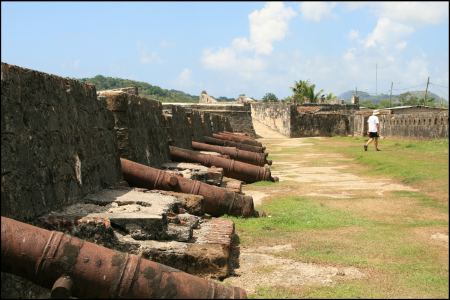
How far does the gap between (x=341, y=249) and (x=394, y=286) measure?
1.41m

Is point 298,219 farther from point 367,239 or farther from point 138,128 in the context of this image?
point 138,128

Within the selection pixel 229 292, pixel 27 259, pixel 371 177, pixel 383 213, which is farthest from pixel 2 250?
pixel 371 177

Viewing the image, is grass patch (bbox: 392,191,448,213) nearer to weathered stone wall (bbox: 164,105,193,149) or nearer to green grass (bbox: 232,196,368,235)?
green grass (bbox: 232,196,368,235)

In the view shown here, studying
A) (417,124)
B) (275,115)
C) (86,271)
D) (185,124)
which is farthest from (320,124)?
(86,271)

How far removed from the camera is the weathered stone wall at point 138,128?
27.7ft

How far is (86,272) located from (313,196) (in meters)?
6.54

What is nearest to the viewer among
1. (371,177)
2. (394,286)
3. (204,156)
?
(394,286)

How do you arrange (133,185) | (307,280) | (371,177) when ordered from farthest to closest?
(371,177) < (133,185) < (307,280)

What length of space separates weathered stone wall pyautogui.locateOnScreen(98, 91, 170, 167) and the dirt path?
1.89 m

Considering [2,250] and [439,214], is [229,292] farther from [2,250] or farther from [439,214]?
[439,214]

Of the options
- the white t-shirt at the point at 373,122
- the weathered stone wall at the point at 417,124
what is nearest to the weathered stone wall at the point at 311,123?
the weathered stone wall at the point at 417,124

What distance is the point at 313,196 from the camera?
9656 millimetres

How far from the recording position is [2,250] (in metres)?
3.51

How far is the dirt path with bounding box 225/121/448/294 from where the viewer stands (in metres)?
4.90
